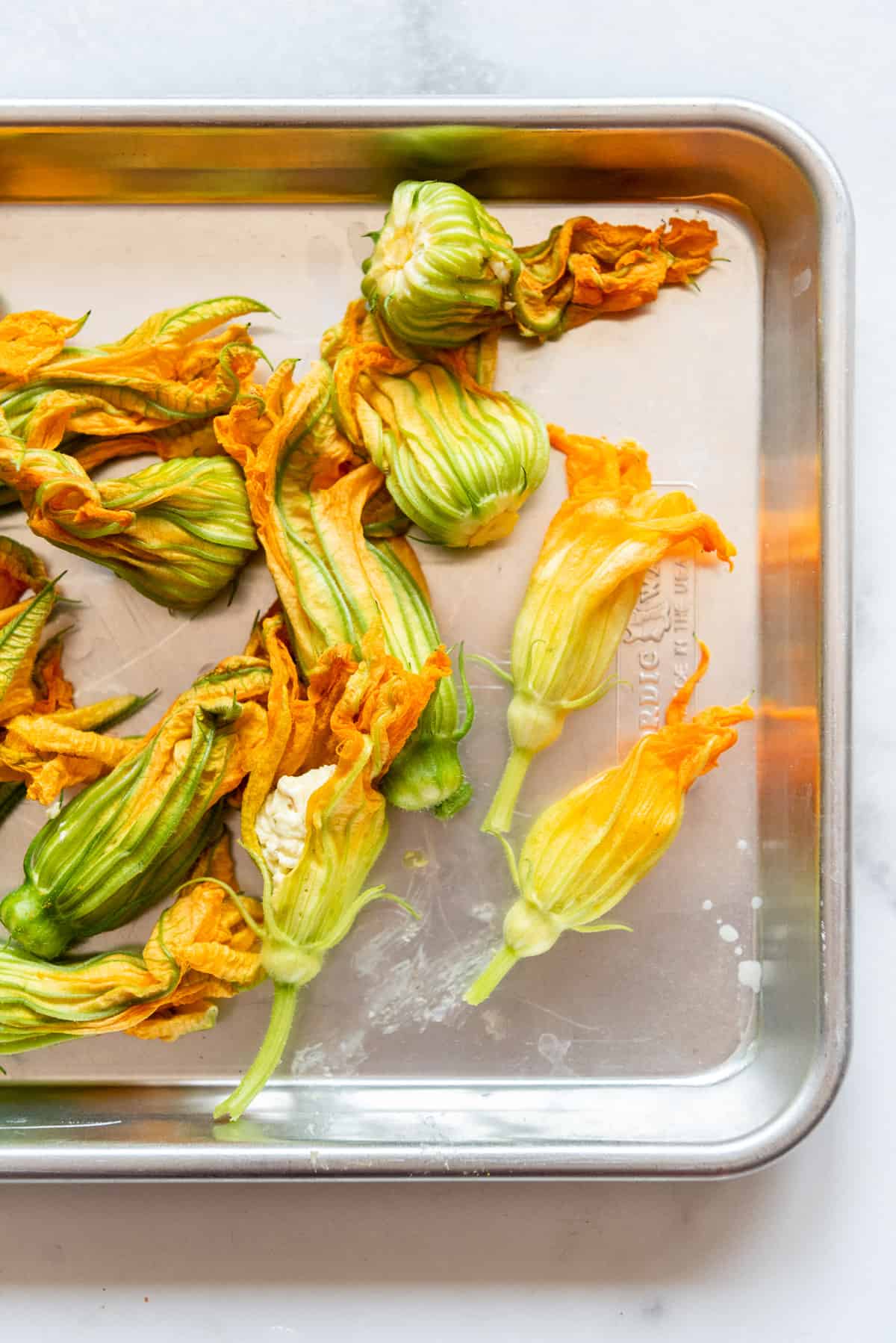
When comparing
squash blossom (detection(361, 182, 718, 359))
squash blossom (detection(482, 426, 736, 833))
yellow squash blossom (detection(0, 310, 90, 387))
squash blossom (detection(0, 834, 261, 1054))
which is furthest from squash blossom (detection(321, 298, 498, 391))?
squash blossom (detection(0, 834, 261, 1054))

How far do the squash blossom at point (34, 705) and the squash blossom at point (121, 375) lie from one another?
0.47ft

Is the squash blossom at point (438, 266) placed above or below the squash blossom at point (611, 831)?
above

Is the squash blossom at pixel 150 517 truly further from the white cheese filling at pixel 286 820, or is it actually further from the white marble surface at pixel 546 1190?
the white marble surface at pixel 546 1190

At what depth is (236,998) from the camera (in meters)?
1.21

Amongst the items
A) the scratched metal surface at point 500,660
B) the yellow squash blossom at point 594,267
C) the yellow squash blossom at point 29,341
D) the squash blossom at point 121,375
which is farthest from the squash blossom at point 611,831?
the yellow squash blossom at point 29,341

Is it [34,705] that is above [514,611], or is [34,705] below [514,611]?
below

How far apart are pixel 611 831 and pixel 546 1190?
397mm

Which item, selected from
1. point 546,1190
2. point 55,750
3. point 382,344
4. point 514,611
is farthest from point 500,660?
point 546,1190

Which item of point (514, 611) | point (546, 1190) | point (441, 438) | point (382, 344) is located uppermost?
point (382, 344)

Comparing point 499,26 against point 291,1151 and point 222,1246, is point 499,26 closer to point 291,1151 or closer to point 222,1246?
point 291,1151

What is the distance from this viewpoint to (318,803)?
3.54 feet

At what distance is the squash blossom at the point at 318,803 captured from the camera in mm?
1077

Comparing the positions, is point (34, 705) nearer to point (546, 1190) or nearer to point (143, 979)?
point (143, 979)

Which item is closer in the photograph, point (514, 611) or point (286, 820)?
point (286, 820)
